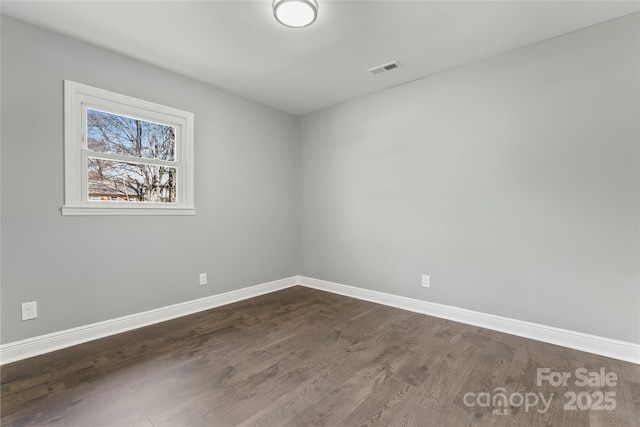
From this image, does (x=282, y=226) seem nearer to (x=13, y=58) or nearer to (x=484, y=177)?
(x=484, y=177)

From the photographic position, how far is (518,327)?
2.54 meters

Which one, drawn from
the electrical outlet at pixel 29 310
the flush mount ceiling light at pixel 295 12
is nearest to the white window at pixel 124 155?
the electrical outlet at pixel 29 310

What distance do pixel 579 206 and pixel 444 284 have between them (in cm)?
132

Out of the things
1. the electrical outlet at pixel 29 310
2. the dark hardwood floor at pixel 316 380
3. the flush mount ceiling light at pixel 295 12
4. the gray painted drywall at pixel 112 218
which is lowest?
the dark hardwood floor at pixel 316 380

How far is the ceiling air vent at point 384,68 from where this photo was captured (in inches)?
110

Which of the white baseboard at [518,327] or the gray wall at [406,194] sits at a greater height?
the gray wall at [406,194]

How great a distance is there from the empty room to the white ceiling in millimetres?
20

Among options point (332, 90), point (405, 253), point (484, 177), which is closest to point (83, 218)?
point (332, 90)

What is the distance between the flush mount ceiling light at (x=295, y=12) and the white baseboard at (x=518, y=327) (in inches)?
112

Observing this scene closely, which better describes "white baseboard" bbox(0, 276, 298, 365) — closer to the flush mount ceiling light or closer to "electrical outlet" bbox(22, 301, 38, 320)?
"electrical outlet" bbox(22, 301, 38, 320)

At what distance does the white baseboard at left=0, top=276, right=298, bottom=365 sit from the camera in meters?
2.12

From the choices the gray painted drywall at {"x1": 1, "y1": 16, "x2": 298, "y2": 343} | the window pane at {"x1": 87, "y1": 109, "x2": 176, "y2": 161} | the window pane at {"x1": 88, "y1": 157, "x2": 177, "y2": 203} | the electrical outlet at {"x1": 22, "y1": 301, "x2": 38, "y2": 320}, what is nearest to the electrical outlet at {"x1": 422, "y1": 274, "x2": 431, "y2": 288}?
the gray painted drywall at {"x1": 1, "y1": 16, "x2": 298, "y2": 343}

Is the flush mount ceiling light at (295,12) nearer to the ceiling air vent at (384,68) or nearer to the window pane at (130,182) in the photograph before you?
the ceiling air vent at (384,68)

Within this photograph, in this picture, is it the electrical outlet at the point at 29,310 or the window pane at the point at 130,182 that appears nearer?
the electrical outlet at the point at 29,310
